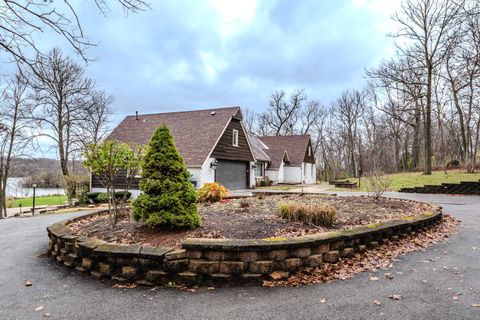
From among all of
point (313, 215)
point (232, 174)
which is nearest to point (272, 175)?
point (232, 174)

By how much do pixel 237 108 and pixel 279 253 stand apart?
58.6 feet

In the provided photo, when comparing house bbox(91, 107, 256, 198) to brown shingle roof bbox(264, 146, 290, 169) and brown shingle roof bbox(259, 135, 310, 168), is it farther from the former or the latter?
brown shingle roof bbox(259, 135, 310, 168)

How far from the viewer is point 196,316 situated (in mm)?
2928

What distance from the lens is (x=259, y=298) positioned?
130 inches

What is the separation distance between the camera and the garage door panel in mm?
19938

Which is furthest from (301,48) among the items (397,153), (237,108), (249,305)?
(397,153)

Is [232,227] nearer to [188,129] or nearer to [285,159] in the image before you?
[188,129]

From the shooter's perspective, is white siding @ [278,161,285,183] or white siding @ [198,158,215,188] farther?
white siding @ [278,161,285,183]

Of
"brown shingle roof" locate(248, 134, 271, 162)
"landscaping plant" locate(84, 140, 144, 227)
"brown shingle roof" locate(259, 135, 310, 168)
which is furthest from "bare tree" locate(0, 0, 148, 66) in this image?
"brown shingle roof" locate(259, 135, 310, 168)

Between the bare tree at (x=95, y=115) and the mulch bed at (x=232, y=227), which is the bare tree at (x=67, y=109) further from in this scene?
the mulch bed at (x=232, y=227)

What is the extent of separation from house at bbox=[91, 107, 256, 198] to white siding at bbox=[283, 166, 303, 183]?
27.8 ft

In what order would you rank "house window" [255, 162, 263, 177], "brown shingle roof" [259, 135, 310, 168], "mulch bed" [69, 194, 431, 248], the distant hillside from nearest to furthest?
"mulch bed" [69, 194, 431, 248] < the distant hillside < "house window" [255, 162, 263, 177] < "brown shingle roof" [259, 135, 310, 168]

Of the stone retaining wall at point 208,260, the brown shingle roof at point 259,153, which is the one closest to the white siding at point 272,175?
the brown shingle roof at point 259,153

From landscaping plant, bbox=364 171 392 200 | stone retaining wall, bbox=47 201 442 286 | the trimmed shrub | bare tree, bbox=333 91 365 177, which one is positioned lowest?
the trimmed shrub
